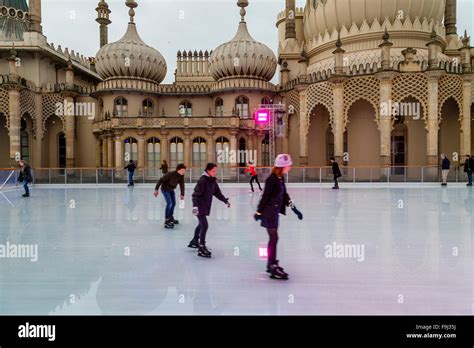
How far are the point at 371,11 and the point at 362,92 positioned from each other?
8.07 meters

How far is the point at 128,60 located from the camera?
28062 millimetres

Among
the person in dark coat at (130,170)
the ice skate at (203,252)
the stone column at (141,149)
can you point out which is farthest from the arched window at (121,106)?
the ice skate at (203,252)

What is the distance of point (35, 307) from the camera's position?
3.65 metres

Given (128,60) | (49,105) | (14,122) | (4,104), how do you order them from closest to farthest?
(14,122) → (4,104) → (49,105) → (128,60)

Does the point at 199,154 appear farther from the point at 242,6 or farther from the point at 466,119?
the point at 466,119

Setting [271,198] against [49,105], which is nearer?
[271,198]

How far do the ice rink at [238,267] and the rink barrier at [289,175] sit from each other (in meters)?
12.0

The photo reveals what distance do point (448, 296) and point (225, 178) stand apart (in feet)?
61.4

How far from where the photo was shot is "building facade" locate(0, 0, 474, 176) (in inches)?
926

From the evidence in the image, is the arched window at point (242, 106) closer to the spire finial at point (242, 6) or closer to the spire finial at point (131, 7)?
the spire finial at point (242, 6)
